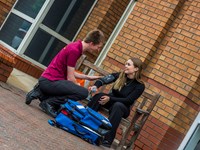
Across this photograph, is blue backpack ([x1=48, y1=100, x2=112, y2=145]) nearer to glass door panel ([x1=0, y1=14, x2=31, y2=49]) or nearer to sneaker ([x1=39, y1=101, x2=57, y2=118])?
sneaker ([x1=39, y1=101, x2=57, y2=118])

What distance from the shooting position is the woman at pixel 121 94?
525cm

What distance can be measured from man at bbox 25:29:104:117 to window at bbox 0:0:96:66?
3050 millimetres

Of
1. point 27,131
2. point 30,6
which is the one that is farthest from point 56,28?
point 27,131

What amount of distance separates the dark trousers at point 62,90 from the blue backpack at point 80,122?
236 millimetres

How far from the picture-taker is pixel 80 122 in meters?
4.70

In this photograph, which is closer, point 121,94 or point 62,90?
point 62,90

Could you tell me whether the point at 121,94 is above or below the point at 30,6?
below

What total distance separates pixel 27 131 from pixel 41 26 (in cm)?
486

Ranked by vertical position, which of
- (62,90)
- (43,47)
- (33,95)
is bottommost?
(33,95)

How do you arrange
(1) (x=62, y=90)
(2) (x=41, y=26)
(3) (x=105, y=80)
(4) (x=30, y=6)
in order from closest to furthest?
1. (1) (x=62, y=90)
2. (3) (x=105, y=80)
3. (2) (x=41, y=26)
4. (4) (x=30, y=6)

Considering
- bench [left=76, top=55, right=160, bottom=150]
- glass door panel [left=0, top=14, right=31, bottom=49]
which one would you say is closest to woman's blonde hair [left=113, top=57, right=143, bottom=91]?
bench [left=76, top=55, right=160, bottom=150]

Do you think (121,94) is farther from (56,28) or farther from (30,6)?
(30,6)

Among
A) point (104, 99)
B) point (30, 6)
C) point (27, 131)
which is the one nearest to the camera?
point (27, 131)

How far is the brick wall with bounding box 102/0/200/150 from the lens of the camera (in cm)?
613
